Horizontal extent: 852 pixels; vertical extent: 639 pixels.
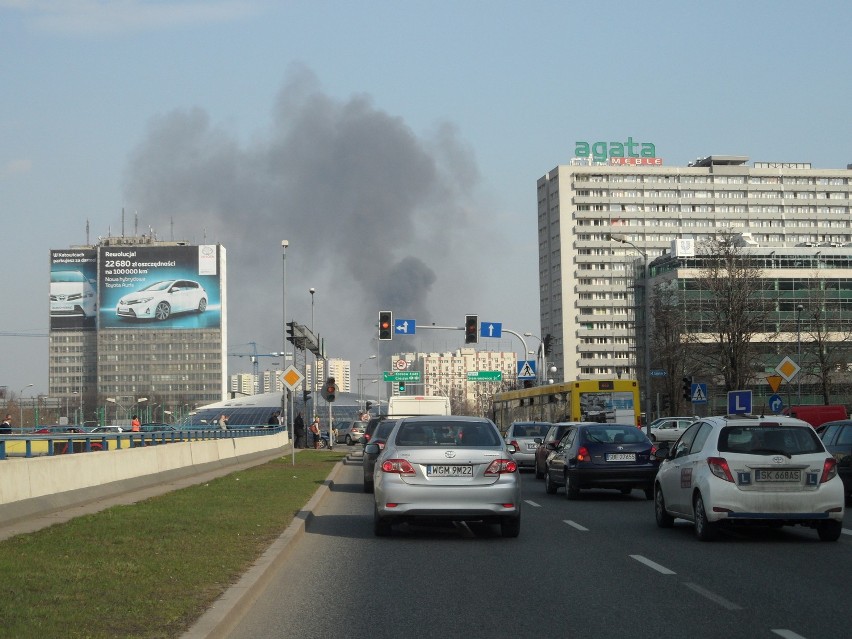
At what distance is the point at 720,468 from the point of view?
1469 cm

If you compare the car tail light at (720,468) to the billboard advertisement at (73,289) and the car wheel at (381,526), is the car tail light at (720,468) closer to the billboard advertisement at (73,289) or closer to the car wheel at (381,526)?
the car wheel at (381,526)

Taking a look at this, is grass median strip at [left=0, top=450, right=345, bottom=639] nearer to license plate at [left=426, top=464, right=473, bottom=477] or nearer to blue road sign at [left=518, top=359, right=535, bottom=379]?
license plate at [left=426, top=464, right=473, bottom=477]

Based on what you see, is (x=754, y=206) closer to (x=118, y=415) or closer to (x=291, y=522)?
(x=118, y=415)

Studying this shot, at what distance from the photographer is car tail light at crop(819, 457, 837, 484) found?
47.9ft

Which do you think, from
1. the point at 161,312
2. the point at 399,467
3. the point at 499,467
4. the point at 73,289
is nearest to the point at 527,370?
the point at 499,467

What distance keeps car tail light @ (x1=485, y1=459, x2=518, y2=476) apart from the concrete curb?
260cm

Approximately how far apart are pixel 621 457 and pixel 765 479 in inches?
344

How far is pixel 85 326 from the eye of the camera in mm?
195500

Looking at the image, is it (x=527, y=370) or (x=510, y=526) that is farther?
(x=527, y=370)

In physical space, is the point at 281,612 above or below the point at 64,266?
below

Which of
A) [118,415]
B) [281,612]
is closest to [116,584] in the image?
[281,612]

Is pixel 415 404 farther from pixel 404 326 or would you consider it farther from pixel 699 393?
pixel 404 326

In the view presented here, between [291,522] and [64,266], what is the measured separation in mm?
186612

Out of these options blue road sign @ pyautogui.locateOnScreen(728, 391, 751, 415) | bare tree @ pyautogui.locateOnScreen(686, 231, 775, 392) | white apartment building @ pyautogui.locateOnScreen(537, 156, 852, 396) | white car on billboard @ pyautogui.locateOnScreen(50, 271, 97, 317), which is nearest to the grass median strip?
blue road sign @ pyautogui.locateOnScreen(728, 391, 751, 415)
